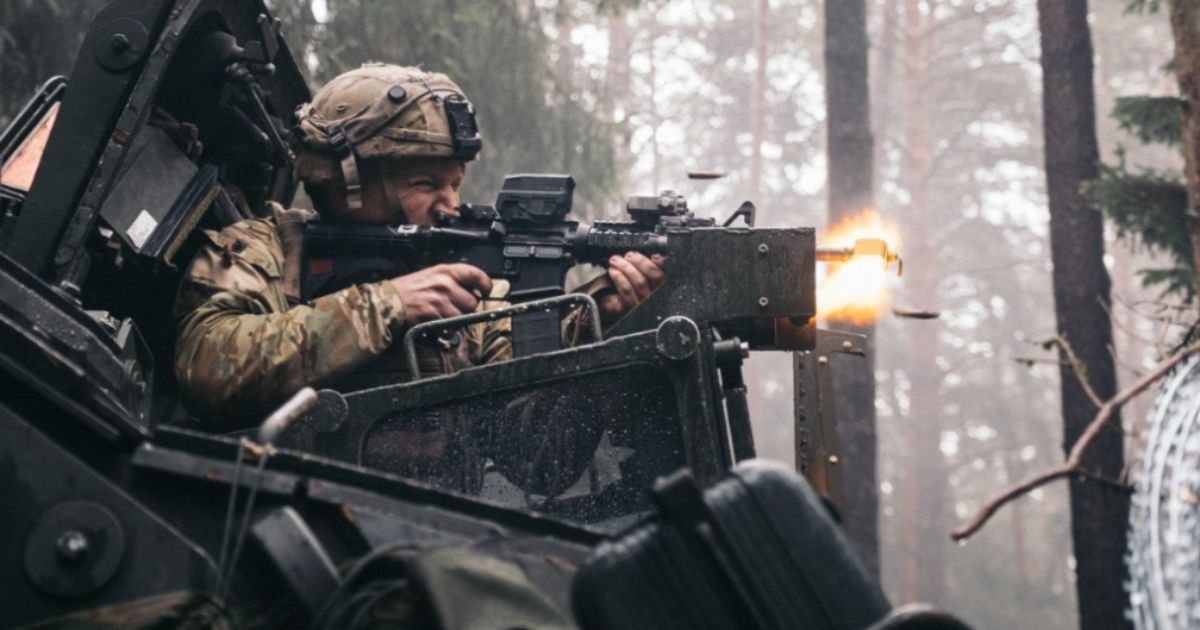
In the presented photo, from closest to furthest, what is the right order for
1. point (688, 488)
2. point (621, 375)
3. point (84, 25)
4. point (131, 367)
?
1. point (688, 488)
2. point (131, 367)
3. point (621, 375)
4. point (84, 25)

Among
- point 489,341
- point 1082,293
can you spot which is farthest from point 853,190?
point 489,341

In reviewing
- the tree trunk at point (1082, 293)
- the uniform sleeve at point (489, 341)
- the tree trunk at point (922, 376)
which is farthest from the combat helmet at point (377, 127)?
the tree trunk at point (922, 376)

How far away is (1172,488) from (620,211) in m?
12.8

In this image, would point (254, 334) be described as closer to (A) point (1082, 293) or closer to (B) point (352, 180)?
(B) point (352, 180)

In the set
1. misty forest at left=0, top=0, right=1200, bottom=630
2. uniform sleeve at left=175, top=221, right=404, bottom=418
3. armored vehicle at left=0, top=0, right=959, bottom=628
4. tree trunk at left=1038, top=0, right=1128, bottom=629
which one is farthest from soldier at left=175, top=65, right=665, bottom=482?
misty forest at left=0, top=0, right=1200, bottom=630

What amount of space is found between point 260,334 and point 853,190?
10.2m

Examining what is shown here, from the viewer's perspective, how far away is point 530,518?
2.59 m

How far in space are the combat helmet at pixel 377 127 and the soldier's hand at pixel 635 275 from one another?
2.49 ft

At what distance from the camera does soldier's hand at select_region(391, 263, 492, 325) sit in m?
4.61

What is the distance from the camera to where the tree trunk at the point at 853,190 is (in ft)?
44.0

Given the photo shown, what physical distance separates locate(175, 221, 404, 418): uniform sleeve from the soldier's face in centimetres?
53

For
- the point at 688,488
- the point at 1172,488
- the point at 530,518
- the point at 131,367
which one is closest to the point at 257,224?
the point at 131,367

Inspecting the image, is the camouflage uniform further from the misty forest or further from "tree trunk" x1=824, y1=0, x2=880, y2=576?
the misty forest

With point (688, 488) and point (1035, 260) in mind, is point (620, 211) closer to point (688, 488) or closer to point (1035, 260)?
point (688, 488)
